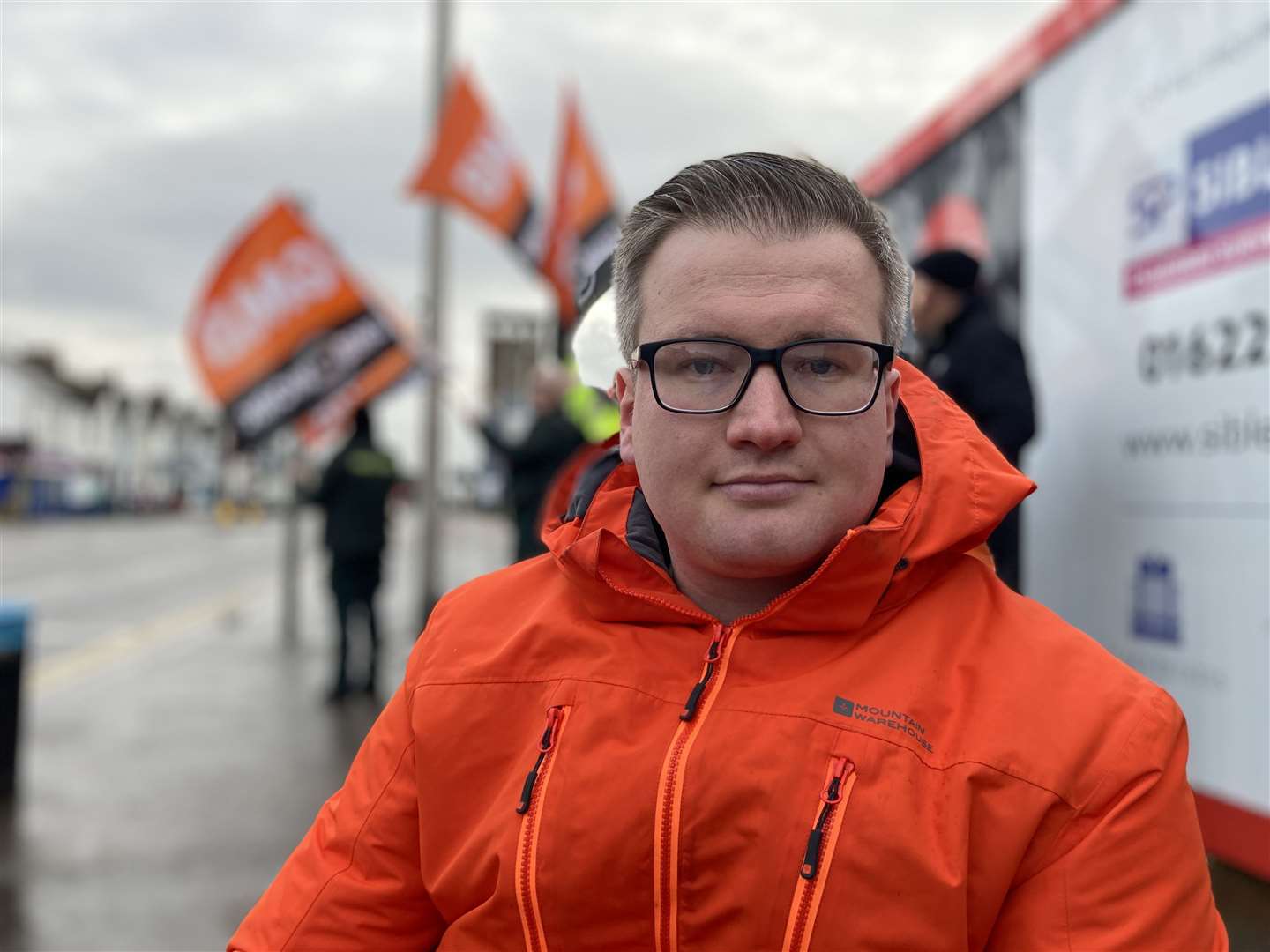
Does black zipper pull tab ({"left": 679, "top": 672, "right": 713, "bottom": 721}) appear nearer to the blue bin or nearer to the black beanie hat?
the black beanie hat

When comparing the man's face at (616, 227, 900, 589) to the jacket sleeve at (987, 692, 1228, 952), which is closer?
the jacket sleeve at (987, 692, 1228, 952)

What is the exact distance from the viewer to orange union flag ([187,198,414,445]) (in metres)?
7.78

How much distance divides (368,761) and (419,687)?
15 cm

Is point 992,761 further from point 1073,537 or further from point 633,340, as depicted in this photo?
point 1073,537

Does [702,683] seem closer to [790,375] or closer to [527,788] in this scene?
[527,788]

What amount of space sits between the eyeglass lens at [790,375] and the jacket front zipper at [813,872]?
1.59 ft

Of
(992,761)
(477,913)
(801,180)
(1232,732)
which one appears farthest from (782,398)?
(1232,732)

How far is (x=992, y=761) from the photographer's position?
143 centimetres

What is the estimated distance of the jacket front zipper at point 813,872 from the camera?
4.67 ft

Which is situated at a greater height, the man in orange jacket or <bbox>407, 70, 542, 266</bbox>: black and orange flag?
<bbox>407, 70, 542, 266</bbox>: black and orange flag

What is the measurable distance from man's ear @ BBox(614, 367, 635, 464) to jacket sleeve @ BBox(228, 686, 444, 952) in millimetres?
491

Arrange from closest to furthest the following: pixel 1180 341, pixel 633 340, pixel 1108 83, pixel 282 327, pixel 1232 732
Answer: pixel 633 340
pixel 1232 732
pixel 1180 341
pixel 1108 83
pixel 282 327

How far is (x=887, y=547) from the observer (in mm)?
1528

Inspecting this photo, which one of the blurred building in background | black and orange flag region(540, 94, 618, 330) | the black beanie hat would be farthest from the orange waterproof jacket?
the blurred building in background
